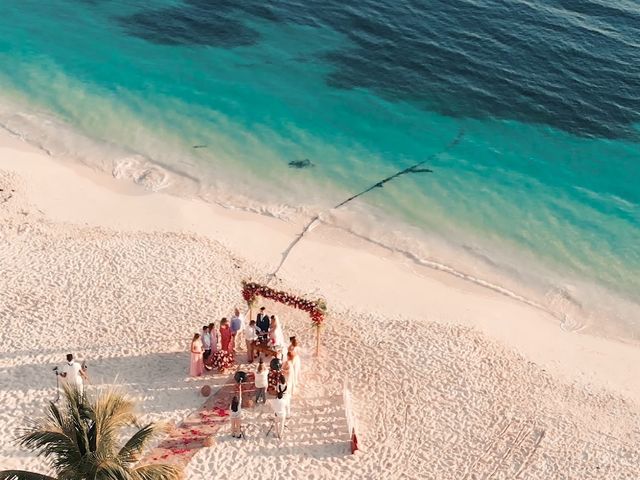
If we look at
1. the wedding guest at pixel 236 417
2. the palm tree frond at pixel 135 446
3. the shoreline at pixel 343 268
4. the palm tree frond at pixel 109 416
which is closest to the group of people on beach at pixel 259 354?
the wedding guest at pixel 236 417

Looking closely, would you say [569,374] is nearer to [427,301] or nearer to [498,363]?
[498,363]

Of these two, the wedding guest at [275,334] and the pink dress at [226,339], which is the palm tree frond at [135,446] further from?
the wedding guest at [275,334]

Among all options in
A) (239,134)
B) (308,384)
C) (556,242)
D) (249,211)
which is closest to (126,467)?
(308,384)

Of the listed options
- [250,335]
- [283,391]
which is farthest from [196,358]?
[283,391]

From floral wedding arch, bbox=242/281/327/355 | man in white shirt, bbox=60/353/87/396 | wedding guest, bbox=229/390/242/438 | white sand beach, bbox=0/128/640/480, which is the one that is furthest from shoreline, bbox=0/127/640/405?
man in white shirt, bbox=60/353/87/396

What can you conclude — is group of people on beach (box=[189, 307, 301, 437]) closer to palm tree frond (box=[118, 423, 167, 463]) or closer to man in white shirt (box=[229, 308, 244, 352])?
man in white shirt (box=[229, 308, 244, 352])
